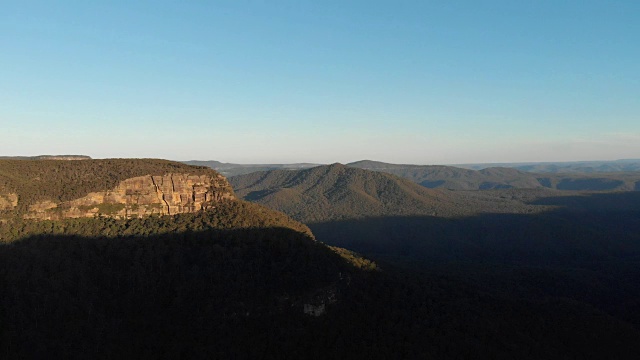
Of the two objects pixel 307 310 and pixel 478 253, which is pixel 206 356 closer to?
pixel 307 310

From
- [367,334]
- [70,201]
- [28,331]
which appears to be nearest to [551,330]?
[367,334]

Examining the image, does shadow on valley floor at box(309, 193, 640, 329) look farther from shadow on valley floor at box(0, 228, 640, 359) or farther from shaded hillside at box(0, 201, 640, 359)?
shadow on valley floor at box(0, 228, 640, 359)

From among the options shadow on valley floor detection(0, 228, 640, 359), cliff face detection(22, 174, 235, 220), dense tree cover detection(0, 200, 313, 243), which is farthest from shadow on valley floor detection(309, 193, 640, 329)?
cliff face detection(22, 174, 235, 220)

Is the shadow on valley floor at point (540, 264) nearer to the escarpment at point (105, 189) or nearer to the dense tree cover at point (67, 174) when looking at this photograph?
the escarpment at point (105, 189)

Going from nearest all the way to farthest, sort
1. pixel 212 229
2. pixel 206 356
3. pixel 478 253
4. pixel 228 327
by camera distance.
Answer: pixel 206 356 < pixel 228 327 < pixel 212 229 < pixel 478 253

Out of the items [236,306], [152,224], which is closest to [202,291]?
[236,306]

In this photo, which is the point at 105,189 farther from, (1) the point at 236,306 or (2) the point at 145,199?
(1) the point at 236,306
